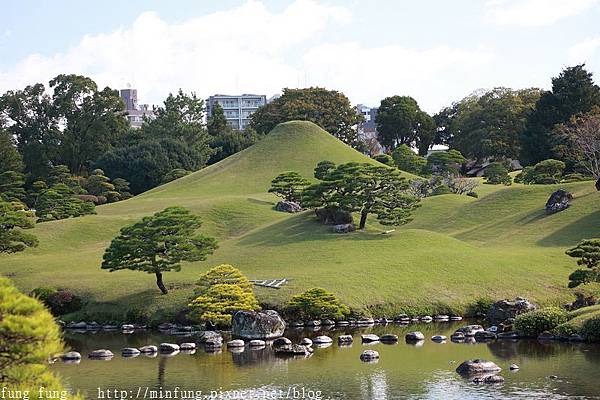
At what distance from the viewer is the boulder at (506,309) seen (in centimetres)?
3906

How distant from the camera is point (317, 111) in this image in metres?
115

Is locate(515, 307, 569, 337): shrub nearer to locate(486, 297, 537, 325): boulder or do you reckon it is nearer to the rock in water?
locate(486, 297, 537, 325): boulder

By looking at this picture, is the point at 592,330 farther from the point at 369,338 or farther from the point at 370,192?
the point at 370,192

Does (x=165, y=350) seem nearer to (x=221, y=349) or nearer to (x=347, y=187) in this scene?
(x=221, y=349)

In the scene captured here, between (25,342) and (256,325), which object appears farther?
(256,325)

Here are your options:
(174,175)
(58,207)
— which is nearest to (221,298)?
(58,207)

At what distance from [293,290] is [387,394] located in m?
17.0

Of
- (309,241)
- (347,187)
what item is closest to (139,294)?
(309,241)

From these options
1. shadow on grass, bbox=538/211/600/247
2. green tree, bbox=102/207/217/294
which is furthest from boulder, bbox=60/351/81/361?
shadow on grass, bbox=538/211/600/247

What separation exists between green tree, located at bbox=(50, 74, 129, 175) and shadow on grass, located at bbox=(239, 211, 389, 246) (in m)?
47.7

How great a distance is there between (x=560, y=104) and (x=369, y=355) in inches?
2475

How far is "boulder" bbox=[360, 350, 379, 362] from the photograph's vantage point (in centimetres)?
3072

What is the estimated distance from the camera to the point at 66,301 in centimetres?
4306

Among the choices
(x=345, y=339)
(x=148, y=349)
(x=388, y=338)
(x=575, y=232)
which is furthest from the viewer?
(x=575, y=232)
